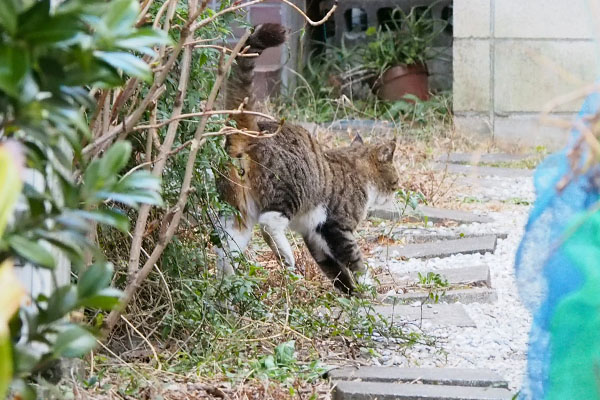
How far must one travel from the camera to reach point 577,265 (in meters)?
1.99

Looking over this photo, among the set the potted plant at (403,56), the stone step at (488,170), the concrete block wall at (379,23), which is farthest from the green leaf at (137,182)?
the concrete block wall at (379,23)

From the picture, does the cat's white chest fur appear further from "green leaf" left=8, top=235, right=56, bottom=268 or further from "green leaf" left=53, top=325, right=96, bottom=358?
"green leaf" left=8, top=235, right=56, bottom=268

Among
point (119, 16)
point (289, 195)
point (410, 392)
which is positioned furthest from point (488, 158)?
point (119, 16)

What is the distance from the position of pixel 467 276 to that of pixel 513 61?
368 centimetres

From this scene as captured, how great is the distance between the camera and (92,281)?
136 centimetres

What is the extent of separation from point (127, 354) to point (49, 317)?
1.79m

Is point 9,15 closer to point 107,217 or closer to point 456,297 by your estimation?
point 107,217

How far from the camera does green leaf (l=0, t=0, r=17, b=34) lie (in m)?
1.16

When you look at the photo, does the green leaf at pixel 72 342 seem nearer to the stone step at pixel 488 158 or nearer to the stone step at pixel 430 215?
the stone step at pixel 430 215

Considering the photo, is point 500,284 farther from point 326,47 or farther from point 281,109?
point 326,47

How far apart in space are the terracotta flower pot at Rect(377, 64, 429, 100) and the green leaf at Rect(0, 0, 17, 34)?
754 centimetres

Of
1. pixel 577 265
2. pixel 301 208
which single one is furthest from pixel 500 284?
pixel 577 265

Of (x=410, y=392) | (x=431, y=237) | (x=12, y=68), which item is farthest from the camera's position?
(x=431, y=237)

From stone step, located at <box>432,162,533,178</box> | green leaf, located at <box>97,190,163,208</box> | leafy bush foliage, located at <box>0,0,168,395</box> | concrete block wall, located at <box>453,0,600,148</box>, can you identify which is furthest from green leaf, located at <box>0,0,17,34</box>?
concrete block wall, located at <box>453,0,600,148</box>
